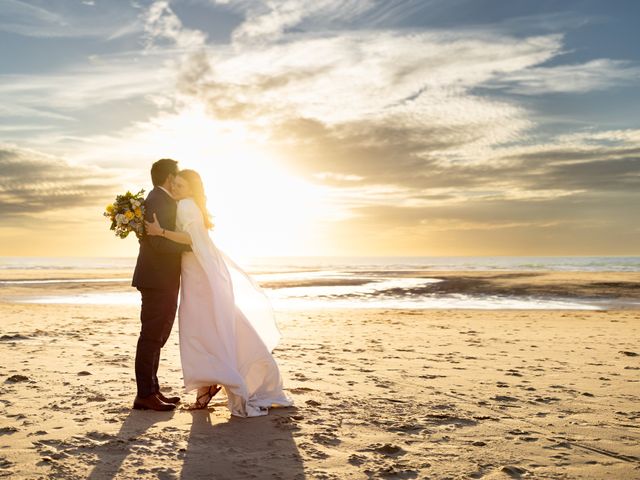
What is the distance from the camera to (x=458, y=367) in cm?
878

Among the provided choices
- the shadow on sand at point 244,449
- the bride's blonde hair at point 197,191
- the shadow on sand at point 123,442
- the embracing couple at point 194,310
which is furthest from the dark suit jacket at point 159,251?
the shadow on sand at point 244,449

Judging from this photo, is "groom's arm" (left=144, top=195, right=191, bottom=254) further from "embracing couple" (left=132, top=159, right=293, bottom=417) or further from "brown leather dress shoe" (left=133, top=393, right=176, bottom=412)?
"brown leather dress shoe" (left=133, top=393, right=176, bottom=412)

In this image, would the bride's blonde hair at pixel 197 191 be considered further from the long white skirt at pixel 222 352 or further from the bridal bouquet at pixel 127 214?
the bridal bouquet at pixel 127 214

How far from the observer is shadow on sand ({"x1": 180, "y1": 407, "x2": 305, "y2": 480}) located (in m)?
4.37

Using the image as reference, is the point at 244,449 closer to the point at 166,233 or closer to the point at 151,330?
the point at 151,330

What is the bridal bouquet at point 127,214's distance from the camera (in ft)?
20.1

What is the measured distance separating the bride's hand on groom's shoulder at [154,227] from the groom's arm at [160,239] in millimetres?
37

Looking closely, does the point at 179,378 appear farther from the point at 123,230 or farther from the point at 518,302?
the point at 518,302

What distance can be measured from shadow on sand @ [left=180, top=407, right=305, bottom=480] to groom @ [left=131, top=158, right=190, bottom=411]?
0.68 m

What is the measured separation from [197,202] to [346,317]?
11.5 metres

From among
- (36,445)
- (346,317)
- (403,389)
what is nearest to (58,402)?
(36,445)

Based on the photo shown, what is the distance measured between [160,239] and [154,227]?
0.15 meters

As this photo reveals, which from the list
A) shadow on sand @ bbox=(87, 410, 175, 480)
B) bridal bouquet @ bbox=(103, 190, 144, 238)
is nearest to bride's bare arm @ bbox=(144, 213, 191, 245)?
bridal bouquet @ bbox=(103, 190, 144, 238)

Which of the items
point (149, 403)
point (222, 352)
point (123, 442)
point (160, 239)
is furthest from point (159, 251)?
point (123, 442)
